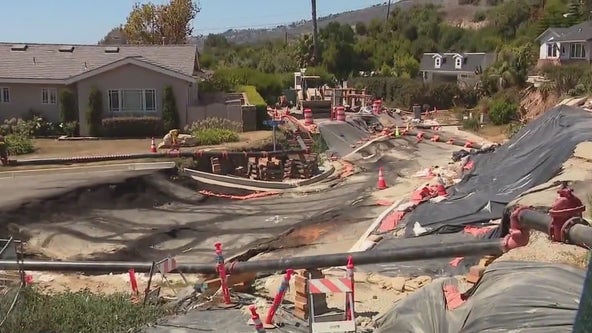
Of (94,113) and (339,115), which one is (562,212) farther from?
(339,115)

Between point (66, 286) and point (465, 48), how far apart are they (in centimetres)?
7900

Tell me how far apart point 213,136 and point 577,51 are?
39730 millimetres

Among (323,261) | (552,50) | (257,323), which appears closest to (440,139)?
(323,261)

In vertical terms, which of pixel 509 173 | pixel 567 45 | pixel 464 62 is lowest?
pixel 509 173

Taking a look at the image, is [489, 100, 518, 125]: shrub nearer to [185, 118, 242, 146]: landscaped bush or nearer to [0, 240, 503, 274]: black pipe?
[185, 118, 242, 146]: landscaped bush

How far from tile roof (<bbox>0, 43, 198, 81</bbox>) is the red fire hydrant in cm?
2672

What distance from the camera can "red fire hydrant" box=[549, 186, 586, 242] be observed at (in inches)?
333

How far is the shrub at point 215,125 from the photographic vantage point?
32312mm

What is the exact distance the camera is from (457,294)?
7.88m

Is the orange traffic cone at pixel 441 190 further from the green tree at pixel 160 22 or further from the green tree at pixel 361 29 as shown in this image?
the green tree at pixel 361 29

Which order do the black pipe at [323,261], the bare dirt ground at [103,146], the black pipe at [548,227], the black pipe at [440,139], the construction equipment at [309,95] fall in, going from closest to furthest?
the black pipe at [548,227] → the black pipe at [323,261] → the bare dirt ground at [103,146] → the black pipe at [440,139] → the construction equipment at [309,95]

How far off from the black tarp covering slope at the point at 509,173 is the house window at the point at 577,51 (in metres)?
39.1

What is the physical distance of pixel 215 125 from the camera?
32406 millimetres

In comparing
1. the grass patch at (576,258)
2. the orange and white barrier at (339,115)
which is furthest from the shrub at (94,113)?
the grass patch at (576,258)
